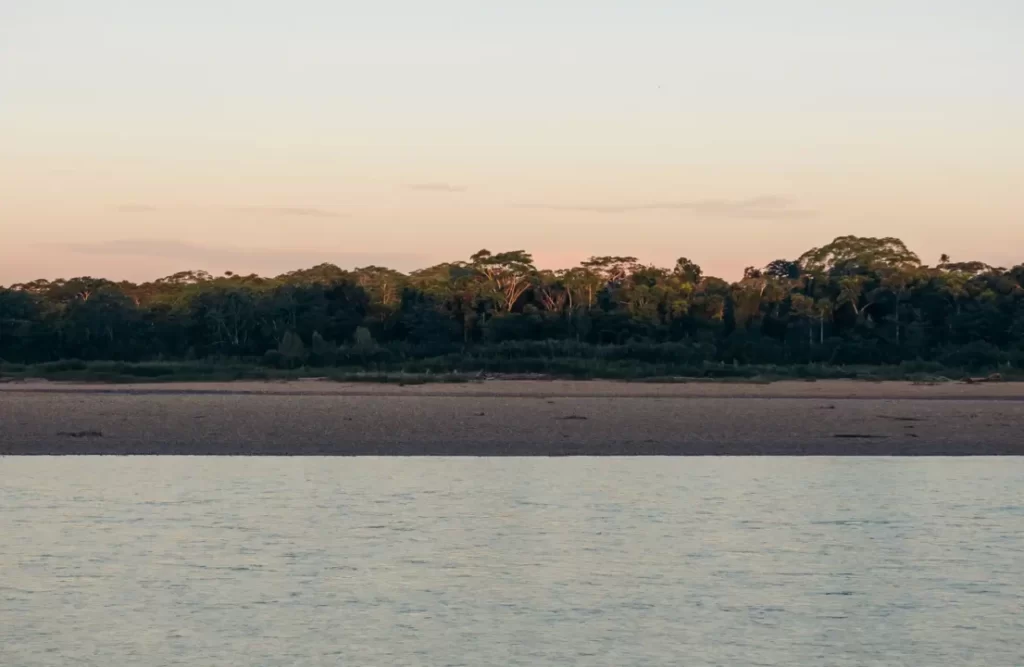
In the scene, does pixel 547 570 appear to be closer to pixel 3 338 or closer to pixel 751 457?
pixel 751 457

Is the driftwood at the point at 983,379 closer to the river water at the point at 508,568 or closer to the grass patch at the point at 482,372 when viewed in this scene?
the grass patch at the point at 482,372

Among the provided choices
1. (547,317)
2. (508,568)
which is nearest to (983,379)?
(547,317)

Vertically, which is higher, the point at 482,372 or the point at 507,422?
the point at 482,372

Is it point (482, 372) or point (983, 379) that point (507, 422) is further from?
point (983, 379)

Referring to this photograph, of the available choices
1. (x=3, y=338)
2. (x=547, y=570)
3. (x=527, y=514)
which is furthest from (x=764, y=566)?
(x=3, y=338)

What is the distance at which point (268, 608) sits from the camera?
11477 millimetres

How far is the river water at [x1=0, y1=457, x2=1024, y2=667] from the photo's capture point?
10281 mm

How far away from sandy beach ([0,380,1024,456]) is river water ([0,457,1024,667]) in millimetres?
3269

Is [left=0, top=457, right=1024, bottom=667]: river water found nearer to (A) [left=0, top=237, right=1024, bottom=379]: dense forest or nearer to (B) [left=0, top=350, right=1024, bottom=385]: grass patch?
(B) [left=0, top=350, right=1024, bottom=385]: grass patch

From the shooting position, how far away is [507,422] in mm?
27969

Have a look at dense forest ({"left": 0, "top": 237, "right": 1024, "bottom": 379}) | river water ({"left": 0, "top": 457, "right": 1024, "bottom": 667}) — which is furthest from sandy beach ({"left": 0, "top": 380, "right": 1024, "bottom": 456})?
dense forest ({"left": 0, "top": 237, "right": 1024, "bottom": 379})

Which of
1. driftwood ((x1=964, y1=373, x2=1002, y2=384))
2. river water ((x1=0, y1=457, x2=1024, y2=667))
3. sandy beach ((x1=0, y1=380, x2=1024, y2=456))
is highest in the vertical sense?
driftwood ((x1=964, y1=373, x2=1002, y2=384))

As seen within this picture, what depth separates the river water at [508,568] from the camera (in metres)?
10.3

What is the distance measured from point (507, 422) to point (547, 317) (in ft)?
134
